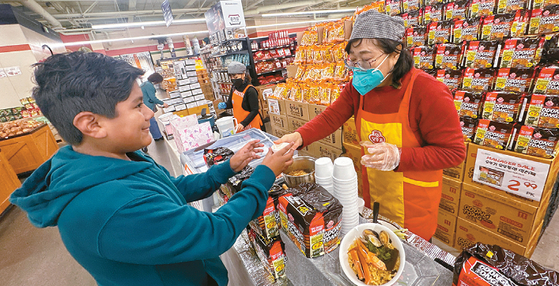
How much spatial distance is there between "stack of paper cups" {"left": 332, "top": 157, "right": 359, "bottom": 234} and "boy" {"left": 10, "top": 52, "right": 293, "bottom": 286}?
40cm

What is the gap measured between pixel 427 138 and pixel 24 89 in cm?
1142

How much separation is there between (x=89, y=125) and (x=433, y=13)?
10.9 feet

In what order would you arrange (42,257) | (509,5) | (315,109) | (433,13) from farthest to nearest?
(315,109) < (42,257) < (433,13) < (509,5)

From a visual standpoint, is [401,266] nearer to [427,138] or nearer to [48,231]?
[427,138]

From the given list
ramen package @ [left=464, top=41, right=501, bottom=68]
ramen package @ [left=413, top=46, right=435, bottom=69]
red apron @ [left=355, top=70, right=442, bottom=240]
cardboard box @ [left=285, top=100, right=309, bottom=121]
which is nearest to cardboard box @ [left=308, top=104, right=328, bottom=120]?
cardboard box @ [left=285, top=100, right=309, bottom=121]

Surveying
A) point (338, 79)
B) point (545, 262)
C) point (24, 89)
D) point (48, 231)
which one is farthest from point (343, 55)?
point (24, 89)

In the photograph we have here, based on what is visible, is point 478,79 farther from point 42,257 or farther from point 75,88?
point 42,257

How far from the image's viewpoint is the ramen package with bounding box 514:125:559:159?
174 cm

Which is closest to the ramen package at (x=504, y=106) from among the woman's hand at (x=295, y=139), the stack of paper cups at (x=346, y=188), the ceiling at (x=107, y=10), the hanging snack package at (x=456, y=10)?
the hanging snack package at (x=456, y=10)

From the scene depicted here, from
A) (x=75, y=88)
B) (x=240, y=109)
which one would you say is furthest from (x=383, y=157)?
(x=240, y=109)

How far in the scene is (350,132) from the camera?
3.10 m

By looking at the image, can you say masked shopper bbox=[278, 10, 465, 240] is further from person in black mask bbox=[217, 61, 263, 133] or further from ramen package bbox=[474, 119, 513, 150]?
person in black mask bbox=[217, 61, 263, 133]

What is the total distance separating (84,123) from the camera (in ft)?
2.38

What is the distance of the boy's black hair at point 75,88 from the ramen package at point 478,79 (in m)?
2.77
